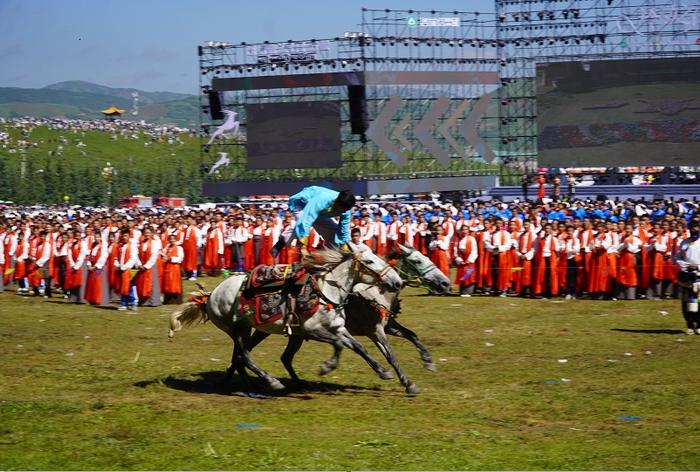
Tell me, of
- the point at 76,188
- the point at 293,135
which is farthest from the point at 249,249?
the point at 76,188

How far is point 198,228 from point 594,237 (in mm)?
12708

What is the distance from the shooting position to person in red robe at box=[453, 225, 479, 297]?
2419cm

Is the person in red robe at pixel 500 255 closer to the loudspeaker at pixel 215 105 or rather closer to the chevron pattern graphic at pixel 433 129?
the chevron pattern graphic at pixel 433 129

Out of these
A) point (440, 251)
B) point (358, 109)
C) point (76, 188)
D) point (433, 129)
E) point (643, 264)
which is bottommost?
point (643, 264)

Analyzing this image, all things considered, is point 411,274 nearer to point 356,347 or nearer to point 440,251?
point 356,347

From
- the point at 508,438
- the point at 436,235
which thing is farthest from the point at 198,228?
the point at 508,438

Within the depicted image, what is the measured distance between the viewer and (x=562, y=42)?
55.1 m

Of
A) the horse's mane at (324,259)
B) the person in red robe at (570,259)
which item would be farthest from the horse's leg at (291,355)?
the person in red robe at (570,259)

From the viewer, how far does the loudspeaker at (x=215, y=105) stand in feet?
197

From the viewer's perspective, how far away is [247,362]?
1250 centimetres

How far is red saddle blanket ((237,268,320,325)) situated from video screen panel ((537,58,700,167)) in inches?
1639

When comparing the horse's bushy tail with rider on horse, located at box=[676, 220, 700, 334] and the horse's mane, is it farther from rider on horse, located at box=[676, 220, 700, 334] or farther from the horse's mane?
rider on horse, located at box=[676, 220, 700, 334]

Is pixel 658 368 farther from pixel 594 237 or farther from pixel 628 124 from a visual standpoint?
pixel 628 124

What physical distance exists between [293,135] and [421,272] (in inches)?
1764
